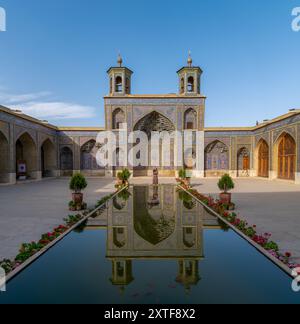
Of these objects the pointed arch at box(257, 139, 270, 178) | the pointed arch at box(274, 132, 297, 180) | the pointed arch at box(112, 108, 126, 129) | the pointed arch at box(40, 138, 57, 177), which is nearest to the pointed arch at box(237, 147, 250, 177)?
the pointed arch at box(257, 139, 270, 178)

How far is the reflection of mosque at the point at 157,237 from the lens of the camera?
134 inches

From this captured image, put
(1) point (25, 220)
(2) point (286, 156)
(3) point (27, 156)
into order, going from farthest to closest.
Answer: (3) point (27, 156), (2) point (286, 156), (1) point (25, 220)

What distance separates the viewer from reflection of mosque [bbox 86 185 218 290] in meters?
3.40

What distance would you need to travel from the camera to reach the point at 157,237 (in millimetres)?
4793

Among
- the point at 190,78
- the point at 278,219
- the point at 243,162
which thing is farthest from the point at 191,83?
the point at 278,219

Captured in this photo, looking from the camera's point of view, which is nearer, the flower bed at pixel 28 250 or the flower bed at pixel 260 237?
the flower bed at pixel 28 250

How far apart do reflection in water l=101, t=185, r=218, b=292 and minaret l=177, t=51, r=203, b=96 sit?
1577 cm

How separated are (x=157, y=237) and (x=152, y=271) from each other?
1.48 m

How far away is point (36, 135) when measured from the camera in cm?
1858

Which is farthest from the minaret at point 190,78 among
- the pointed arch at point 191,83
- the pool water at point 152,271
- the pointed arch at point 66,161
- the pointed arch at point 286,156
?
the pool water at point 152,271

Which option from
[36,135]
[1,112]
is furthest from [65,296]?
[36,135]

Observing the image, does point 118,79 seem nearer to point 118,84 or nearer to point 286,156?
point 118,84

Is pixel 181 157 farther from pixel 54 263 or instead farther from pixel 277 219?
Answer: pixel 54 263

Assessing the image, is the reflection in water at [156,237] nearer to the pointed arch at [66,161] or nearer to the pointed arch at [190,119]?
the pointed arch at [190,119]
